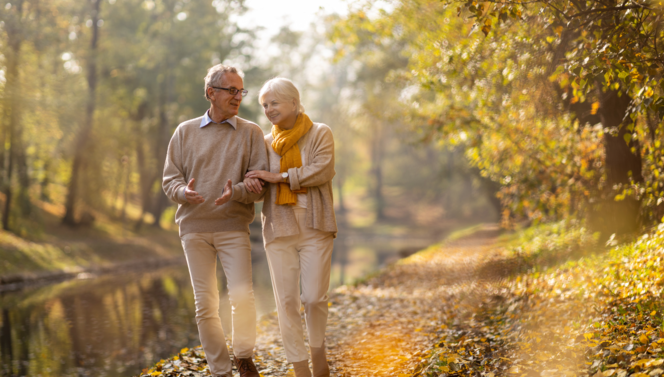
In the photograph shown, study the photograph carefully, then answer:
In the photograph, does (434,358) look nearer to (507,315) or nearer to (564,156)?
(507,315)

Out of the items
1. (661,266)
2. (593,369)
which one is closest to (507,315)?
(661,266)

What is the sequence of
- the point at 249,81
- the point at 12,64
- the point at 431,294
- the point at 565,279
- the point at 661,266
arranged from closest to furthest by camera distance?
the point at 661,266 → the point at 565,279 → the point at 431,294 → the point at 12,64 → the point at 249,81

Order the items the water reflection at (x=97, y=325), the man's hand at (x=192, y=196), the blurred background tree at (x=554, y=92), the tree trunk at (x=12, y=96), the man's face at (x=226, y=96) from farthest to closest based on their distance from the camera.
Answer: the tree trunk at (x=12, y=96)
the water reflection at (x=97, y=325)
the blurred background tree at (x=554, y=92)
the man's face at (x=226, y=96)
the man's hand at (x=192, y=196)

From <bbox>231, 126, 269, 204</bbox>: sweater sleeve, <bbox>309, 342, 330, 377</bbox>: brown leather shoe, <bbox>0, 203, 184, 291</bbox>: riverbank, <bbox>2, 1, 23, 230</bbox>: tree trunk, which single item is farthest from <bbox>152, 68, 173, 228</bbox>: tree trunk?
<bbox>309, 342, 330, 377</bbox>: brown leather shoe

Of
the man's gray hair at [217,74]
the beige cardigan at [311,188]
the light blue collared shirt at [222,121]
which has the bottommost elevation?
the beige cardigan at [311,188]

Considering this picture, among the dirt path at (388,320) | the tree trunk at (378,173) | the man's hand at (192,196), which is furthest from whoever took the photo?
the tree trunk at (378,173)

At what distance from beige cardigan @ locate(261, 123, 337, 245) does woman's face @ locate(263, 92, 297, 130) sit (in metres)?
0.18

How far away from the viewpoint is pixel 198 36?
24531 millimetres

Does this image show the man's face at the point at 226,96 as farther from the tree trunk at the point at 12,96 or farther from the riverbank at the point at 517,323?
the tree trunk at the point at 12,96

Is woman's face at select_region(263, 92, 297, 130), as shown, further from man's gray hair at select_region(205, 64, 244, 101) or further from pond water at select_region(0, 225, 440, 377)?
pond water at select_region(0, 225, 440, 377)

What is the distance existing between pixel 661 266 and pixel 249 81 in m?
24.3

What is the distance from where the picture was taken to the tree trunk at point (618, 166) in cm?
709

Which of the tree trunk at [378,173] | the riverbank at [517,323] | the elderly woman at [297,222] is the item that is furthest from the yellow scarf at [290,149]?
the tree trunk at [378,173]

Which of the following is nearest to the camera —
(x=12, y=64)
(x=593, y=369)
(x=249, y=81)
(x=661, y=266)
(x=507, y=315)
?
(x=593, y=369)
